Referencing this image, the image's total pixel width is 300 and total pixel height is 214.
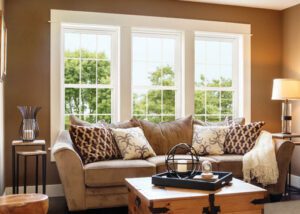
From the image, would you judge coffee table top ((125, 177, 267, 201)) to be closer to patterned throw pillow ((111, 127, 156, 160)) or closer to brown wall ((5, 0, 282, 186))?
patterned throw pillow ((111, 127, 156, 160))

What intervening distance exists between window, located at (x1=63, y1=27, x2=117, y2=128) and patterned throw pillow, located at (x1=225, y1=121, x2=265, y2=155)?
61.9 inches

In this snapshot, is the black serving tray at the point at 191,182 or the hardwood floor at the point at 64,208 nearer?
the black serving tray at the point at 191,182

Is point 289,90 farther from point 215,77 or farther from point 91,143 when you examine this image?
point 91,143

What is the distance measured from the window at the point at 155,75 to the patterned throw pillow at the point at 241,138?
933 millimetres

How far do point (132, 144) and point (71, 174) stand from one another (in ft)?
2.66

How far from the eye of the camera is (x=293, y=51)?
5082mm

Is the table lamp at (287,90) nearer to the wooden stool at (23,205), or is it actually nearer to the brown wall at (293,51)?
the brown wall at (293,51)

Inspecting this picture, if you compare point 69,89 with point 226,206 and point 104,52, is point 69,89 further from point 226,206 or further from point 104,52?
point 226,206

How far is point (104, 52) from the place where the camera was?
15.4 ft

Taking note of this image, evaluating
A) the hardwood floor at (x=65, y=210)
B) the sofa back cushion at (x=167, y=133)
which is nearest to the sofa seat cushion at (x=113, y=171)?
the hardwood floor at (x=65, y=210)

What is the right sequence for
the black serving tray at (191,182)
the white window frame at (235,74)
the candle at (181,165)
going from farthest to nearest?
1. the white window frame at (235,74)
2. the candle at (181,165)
3. the black serving tray at (191,182)

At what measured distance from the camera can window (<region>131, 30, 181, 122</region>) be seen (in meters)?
4.84

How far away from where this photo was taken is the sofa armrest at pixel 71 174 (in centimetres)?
342

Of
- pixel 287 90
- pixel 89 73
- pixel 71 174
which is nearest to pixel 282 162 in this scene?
pixel 287 90
